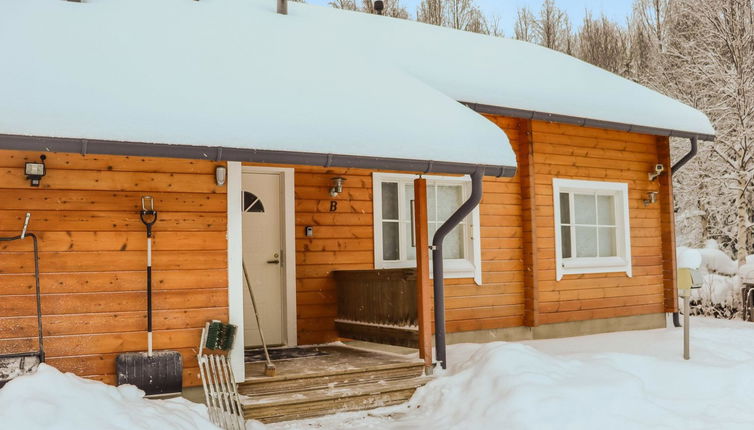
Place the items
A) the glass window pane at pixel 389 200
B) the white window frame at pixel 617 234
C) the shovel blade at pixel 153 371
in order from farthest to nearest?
the white window frame at pixel 617 234
the glass window pane at pixel 389 200
the shovel blade at pixel 153 371

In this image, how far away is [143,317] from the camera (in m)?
5.20

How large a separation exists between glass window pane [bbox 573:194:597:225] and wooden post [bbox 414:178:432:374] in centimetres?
354

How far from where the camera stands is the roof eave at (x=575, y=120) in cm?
760

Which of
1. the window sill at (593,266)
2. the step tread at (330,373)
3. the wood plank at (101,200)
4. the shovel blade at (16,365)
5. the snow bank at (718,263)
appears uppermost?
the wood plank at (101,200)

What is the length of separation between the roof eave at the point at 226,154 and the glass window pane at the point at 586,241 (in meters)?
3.49

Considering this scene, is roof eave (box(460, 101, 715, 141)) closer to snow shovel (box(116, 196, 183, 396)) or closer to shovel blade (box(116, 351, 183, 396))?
snow shovel (box(116, 196, 183, 396))

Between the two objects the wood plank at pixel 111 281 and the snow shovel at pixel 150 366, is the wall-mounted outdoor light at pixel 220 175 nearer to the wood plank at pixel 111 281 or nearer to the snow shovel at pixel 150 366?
the snow shovel at pixel 150 366

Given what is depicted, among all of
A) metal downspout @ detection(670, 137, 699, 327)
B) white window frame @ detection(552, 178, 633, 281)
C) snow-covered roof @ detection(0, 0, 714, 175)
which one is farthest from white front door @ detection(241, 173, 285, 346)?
metal downspout @ detection(670, 137, 699, 327)

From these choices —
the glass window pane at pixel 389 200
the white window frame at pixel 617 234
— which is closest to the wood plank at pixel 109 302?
the glass window pane at pixel 389 200

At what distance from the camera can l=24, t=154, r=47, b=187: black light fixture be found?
491cm

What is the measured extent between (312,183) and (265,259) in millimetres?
937

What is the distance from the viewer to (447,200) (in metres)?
8.09

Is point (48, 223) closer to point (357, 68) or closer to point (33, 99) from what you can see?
point (33, 99)

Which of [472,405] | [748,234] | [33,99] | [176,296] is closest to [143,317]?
[176,296]
